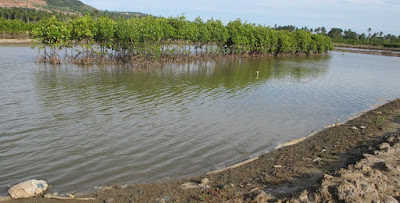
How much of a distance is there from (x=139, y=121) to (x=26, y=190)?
7.07 meters

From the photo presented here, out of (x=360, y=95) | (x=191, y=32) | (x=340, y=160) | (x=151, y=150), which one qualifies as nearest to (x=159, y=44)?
(x=191, y=32)

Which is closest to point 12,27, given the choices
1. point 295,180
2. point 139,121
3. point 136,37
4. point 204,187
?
point 136,37

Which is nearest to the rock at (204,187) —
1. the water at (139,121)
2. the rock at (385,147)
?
the water at (139,121)

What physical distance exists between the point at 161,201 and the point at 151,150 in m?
4.13

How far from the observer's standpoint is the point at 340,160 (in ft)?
31.3

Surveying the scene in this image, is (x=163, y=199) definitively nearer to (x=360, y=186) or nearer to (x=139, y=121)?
(x=360, y=186)

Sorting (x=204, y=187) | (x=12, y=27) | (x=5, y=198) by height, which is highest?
(x=12, y=27)

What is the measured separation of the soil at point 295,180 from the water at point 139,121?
41.2 inches

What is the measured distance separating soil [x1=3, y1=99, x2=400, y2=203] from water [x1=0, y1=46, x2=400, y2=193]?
105cm

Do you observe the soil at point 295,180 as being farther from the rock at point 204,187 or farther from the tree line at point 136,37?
the tree line at point 136,37

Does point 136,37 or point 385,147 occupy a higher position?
point 136,37

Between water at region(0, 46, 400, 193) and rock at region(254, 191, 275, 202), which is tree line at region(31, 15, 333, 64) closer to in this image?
water at region(0, 46, 400, 193)

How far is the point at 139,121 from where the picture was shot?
1397 cm

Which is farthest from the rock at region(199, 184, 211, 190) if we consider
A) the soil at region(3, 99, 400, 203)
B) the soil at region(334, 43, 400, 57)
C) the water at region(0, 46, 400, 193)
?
the soil at region(334, 43, 400, 57)
